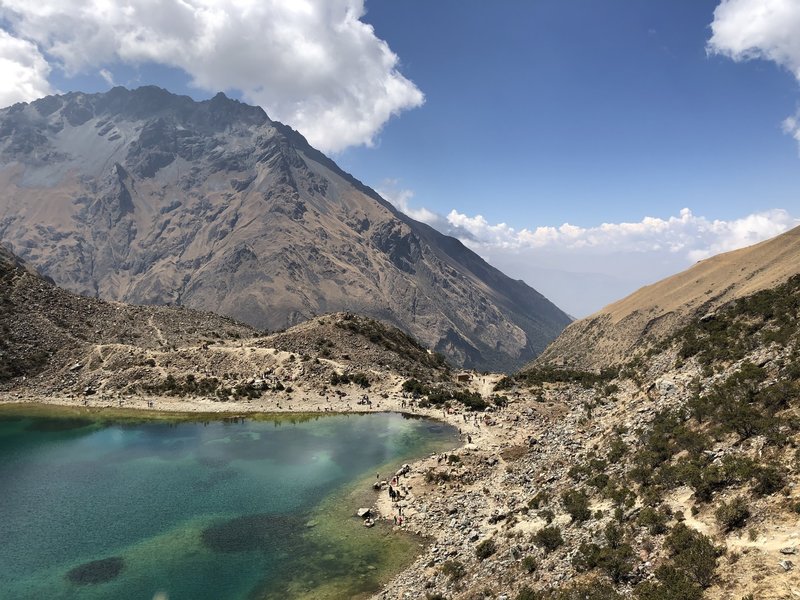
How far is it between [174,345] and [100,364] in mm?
17371

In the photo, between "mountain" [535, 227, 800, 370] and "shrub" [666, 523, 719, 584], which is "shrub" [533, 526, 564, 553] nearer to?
"shrub" [666, 523, 719, 584]

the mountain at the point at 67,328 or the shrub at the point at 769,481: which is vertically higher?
the mountain at the point at 67,328

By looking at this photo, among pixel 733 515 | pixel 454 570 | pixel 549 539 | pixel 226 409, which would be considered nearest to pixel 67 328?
pixel 226 409

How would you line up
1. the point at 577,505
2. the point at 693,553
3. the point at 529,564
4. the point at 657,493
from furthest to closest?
the point at 577,505
the point at 529,564
the point at 657,493
the point at 693,553

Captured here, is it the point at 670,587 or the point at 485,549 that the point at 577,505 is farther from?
the point at 670,587

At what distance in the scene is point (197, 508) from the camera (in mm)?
58656

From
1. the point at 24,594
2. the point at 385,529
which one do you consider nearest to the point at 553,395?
the point at 385,529

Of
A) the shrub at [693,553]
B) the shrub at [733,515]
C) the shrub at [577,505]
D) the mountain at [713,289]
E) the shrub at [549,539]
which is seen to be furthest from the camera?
the mountain at [713,289]

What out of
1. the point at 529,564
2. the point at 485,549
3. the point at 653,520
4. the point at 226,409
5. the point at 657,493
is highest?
the point at 657,493

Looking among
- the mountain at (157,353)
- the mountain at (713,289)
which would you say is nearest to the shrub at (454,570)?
the mountain at (157,353)

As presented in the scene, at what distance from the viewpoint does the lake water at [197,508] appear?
1742 inches

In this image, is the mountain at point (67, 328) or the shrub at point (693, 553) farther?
the mountain at point (67, 328)

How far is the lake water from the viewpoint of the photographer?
44.2 meters

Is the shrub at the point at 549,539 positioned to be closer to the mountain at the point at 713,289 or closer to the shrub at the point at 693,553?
the shrub at the point at 693,553
